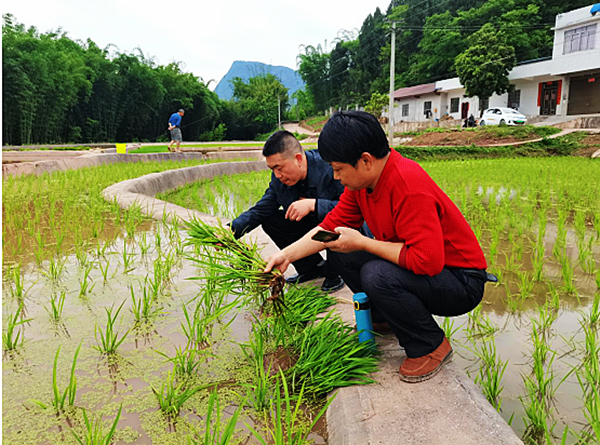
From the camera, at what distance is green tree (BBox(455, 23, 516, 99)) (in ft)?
65.0

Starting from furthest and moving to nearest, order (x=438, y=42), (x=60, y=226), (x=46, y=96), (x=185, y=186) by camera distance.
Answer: (x=438, y=42), (x=46, y=96), (x=185, y=186), (x=60, y=226)

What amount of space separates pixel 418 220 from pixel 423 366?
432 millimetres

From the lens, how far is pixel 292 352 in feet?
5.18

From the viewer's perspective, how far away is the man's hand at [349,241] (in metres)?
1.39

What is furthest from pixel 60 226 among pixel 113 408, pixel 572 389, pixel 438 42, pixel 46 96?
pixel 438 42

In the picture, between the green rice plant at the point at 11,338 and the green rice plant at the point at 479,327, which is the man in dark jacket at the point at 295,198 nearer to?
the green rice plant at the point at 479,327

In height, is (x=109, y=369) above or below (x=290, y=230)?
below

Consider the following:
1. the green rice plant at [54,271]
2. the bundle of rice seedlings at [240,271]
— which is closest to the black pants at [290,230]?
the bundle of rice seedlings at [240,271]

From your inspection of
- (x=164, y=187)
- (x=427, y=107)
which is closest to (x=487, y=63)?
(x=427, y=107)

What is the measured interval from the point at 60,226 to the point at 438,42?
29513 millimetres

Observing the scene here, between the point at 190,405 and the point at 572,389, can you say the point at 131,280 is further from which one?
the point at 572,389

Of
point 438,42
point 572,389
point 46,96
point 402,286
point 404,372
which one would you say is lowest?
point 572,389

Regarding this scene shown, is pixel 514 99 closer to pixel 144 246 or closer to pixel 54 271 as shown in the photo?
pixel 144 246

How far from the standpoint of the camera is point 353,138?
1.29m
